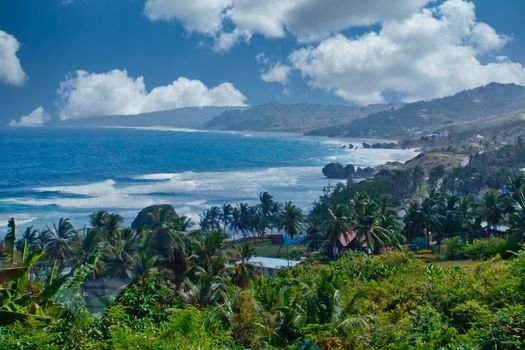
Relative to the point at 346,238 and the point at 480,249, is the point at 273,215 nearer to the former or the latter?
the point at 346,238

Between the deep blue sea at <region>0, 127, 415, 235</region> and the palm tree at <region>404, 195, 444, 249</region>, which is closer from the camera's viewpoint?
the palm tree at <region>404, 195, 444, 249</region>

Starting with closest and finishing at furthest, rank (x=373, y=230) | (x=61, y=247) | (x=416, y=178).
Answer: (x=373, y=230) < (x=61, y=247) < (x=416, y=178)

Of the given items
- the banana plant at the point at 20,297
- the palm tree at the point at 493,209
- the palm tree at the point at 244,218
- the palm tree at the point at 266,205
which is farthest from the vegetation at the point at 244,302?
the palm tree at the point at 266,205

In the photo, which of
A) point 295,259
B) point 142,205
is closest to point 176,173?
point 142,205

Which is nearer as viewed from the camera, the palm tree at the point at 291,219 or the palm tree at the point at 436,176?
the palm tree at the point at 291,219

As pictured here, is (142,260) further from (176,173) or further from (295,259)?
(176,173)

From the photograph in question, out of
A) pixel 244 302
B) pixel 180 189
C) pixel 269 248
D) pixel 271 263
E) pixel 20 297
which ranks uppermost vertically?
pixel 20 297

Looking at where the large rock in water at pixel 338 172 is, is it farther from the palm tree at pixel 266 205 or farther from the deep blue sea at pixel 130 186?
the palm tree at pixel 266 205

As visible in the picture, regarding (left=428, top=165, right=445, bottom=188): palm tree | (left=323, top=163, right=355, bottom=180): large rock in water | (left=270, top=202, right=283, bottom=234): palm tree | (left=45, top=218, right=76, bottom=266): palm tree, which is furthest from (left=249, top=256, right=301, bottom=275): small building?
(left=323, top=163, right=355, bottom=180): large rock in water

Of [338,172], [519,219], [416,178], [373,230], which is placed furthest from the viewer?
[338,172]

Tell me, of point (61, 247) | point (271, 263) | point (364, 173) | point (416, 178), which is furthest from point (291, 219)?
point (364, 173)

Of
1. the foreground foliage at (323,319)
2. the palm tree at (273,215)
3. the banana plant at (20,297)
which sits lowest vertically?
the palm tree at (273,215)

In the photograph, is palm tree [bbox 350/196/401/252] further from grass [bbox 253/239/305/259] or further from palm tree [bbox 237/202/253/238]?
palm tree [bbox 237/202/253/238]

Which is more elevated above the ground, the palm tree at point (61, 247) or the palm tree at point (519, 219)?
the palm tree at point (519, 219)
